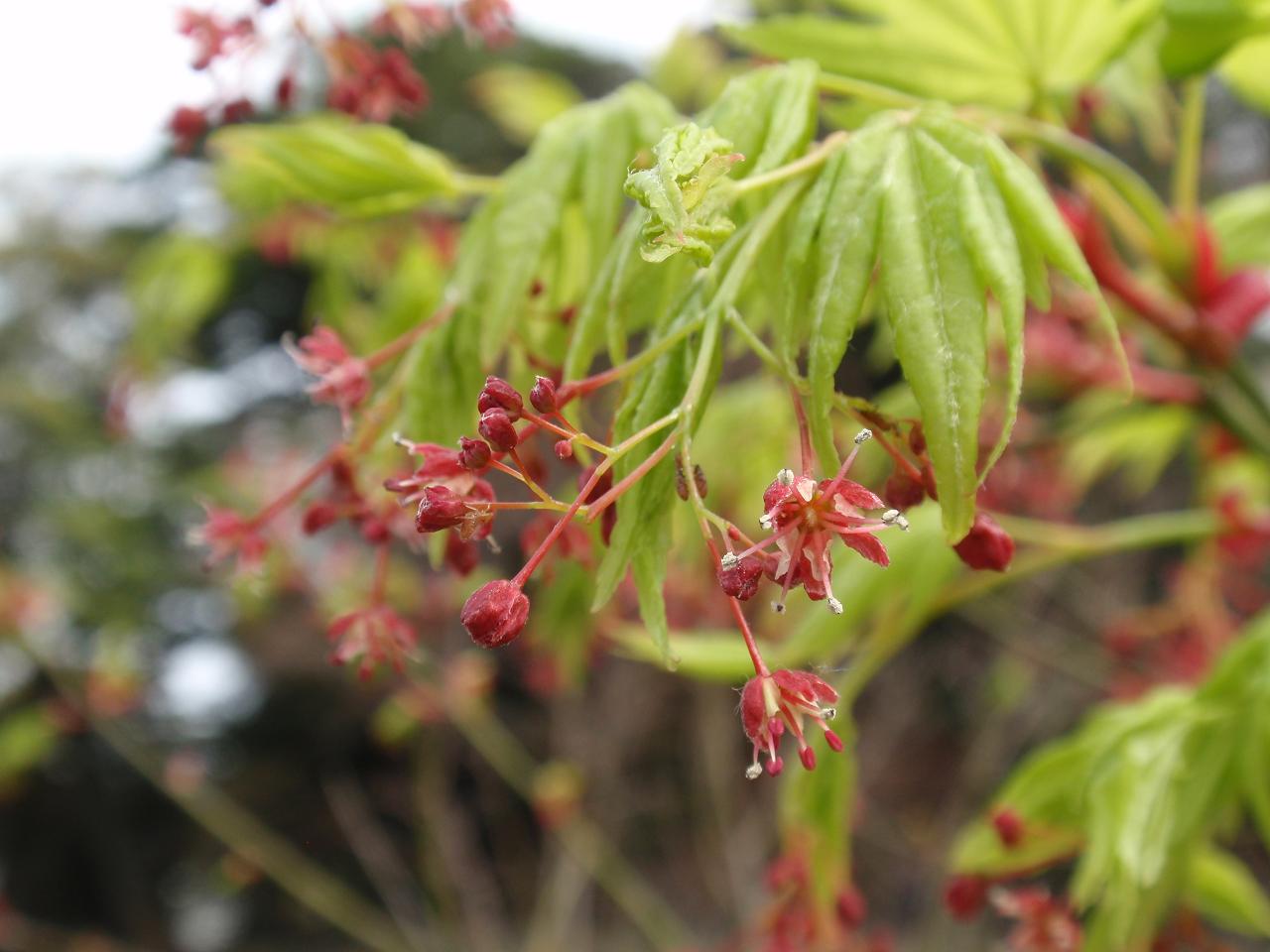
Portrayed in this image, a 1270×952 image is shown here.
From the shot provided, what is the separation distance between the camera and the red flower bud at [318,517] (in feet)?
2.35

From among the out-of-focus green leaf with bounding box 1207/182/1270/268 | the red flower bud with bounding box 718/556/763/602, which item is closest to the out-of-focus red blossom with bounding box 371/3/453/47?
the red flower bud with bounding box 718/556/763/602

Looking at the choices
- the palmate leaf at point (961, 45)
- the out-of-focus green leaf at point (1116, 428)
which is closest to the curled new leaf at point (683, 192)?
the palmate leaf at point (961, 45)

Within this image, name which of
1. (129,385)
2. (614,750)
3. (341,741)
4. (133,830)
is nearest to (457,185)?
(129,385)

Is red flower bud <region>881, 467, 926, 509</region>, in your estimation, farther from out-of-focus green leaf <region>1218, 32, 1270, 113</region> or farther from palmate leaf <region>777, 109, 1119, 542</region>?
out-of-focus green leaf <region>1218, 32, 1270, 113</region>

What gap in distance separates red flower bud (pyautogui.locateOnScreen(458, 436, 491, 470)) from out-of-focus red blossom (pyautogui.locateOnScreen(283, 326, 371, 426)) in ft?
0.64

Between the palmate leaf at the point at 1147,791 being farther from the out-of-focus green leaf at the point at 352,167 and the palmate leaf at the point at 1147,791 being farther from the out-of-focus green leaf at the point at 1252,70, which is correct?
the out-of-focus green leaf at the point at 352,167

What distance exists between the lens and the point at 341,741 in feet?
19.4

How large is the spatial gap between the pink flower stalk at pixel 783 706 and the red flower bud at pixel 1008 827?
490mm

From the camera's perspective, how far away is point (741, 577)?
0.47 meters

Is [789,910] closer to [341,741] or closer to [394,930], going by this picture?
[394,930]

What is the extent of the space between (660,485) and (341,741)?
585 centimetres

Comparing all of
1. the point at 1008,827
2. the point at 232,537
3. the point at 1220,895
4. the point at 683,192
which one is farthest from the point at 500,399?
the point at 1220,895

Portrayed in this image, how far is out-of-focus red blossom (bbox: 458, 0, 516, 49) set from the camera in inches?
36.0

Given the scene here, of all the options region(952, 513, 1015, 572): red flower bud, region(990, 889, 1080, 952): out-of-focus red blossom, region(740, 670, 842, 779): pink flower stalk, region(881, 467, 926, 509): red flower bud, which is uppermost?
region(881, 467, 926, 509): red flower bud
